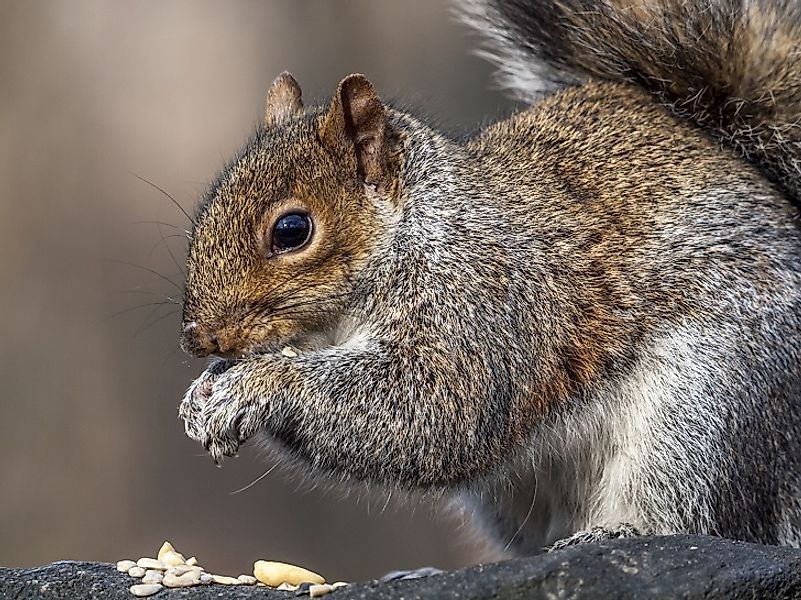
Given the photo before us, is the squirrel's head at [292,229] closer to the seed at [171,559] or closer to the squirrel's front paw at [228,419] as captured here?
the squirrel's front paw at [228,419]

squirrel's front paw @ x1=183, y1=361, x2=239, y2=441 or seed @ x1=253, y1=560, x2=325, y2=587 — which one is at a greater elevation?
squirrel's front paw @ x1=183, y1=361, x2=239, y2=441

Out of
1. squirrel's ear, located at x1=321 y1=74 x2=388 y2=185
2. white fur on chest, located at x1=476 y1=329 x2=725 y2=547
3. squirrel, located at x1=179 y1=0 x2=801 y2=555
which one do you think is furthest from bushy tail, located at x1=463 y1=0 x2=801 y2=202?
squirrel's ear, located at x1=321 y1=74 x2=388 y2=185

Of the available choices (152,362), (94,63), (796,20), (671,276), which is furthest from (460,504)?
(94,63)

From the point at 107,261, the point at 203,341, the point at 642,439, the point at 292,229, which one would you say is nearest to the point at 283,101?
the point at 292,229

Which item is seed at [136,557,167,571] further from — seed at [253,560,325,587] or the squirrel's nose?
the squirrel's nose

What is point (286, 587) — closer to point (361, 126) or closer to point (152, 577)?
point (152, 577)
